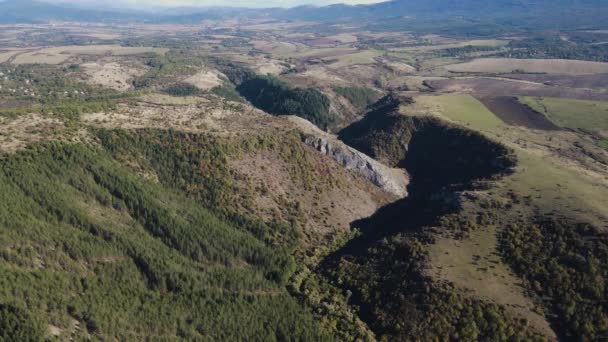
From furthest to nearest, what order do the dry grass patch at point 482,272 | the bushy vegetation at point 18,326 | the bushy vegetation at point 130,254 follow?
1. the dry grass patch at point 482,272
2. the bushy vegetation at point 130,254
3. the bushy vegetation at point 18,326

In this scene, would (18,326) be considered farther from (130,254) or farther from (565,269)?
(565,269)

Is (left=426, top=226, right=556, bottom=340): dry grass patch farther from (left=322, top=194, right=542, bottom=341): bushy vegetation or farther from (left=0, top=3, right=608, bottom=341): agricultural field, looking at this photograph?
(left=322, top=194, right=542, bottom=341): bushy vegetation

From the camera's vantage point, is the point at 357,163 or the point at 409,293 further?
the point at 357,163

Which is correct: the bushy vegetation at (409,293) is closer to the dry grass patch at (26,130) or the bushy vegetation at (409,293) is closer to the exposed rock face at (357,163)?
the exposed rock face at (357,163)

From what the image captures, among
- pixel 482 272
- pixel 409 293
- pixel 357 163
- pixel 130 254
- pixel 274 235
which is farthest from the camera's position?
pixel 357 163

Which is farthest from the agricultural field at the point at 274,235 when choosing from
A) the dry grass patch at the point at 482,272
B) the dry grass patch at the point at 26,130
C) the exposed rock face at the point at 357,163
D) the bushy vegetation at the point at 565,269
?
the dry grass patch at the point at 26,130

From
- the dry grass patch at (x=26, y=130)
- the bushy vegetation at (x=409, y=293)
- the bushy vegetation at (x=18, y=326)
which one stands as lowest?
the bushy vegetation at (x=409, y=293)

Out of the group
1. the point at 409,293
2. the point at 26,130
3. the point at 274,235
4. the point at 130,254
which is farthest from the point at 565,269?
the point at 26,130
